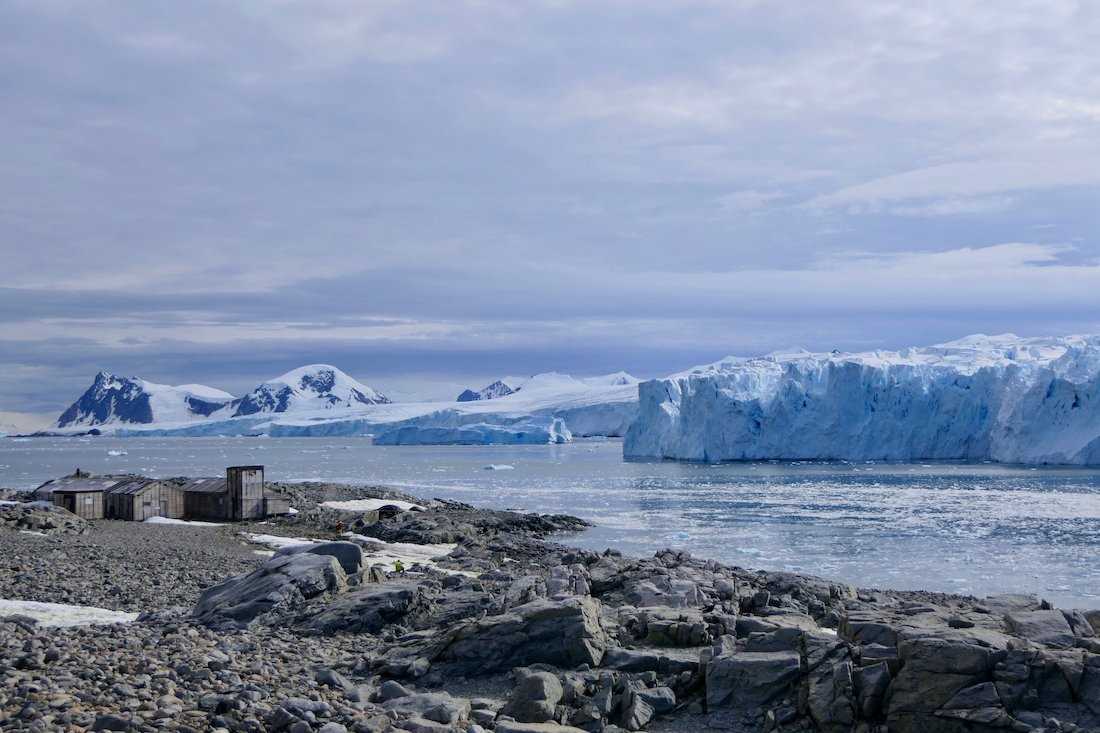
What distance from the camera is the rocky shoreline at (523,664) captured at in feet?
23.2

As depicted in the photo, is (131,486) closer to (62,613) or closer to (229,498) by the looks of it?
(229,498)

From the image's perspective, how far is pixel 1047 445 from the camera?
5559 cm

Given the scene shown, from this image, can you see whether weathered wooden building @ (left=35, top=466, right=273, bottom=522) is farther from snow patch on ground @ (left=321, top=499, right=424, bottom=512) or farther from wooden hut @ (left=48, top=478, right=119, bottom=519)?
snow patch on ground @ (left=321, top=499, right=424, bottom=512)

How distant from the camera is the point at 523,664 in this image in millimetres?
8594

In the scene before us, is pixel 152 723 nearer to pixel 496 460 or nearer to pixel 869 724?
pixel 869 724

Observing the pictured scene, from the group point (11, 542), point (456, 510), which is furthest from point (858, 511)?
point (11, 542)

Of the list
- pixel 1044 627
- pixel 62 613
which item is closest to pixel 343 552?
pixel 62 613

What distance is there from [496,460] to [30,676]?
70.8 meters

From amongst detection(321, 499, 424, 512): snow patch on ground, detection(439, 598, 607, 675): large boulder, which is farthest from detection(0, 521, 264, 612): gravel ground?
detection(321, 499, 424, 512): snow patch on ground

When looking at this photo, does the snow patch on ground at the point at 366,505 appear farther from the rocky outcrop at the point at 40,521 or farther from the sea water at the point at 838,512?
the rocky outcrop at the point at 40,521

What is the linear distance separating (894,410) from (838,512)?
28.7 metres

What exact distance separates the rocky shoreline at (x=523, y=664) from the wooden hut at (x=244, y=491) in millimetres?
15740

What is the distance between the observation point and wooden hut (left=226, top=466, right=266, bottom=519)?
2817 centimetres

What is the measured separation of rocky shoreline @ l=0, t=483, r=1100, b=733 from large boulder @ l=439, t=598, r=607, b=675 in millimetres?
15
